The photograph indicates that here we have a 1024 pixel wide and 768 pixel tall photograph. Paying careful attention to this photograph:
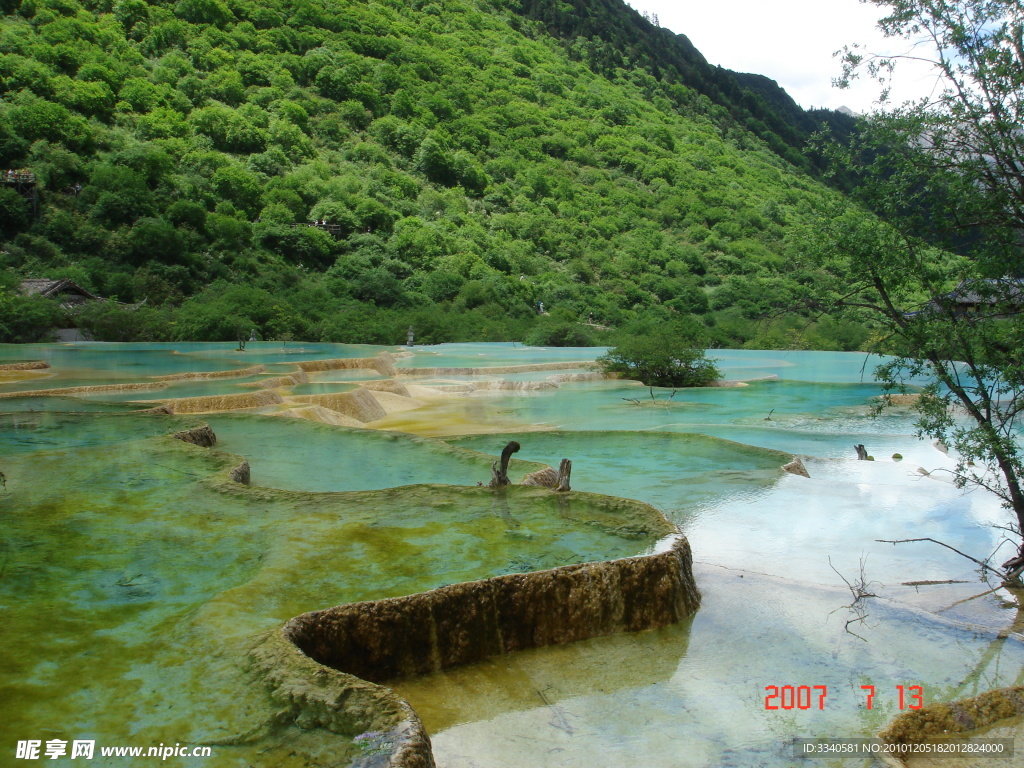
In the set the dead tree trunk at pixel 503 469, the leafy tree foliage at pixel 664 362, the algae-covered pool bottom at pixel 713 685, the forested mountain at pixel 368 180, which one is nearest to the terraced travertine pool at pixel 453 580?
the algae-covered pool bottom at pixel 713 685

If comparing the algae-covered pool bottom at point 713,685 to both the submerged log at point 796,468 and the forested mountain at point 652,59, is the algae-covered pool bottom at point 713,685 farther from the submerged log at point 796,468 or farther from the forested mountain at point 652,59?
the forested mountain at point 652,59

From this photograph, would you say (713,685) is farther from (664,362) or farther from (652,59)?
(652,59)

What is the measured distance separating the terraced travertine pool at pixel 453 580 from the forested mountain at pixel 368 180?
37.9 feet

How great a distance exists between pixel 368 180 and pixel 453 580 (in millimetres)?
51536

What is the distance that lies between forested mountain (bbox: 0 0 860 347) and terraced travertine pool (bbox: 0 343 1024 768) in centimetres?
1155

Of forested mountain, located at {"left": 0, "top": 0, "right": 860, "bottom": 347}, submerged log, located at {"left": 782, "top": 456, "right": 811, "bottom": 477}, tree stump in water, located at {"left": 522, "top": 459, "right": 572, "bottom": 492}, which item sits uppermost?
forested mountain, located at {"left": 0, "top": 0, "right": 860, "bottom": 347}

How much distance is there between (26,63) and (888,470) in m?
51.5

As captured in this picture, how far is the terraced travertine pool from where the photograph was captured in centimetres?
312

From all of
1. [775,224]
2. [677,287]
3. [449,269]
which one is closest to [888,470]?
[449,269]

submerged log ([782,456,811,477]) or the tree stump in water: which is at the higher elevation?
the tree stump in water

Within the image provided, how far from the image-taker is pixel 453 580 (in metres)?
4.42

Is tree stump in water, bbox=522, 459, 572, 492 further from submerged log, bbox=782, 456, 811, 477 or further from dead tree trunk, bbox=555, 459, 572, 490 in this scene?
submerged log, bbox=782, 456, 811, 477

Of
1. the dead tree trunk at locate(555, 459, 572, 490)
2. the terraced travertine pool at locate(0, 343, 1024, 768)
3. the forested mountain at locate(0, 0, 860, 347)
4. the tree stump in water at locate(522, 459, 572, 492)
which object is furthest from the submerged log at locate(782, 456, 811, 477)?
the forested mountain at locate(0, 0, 860, 347)

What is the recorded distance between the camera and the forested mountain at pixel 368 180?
107 ft
